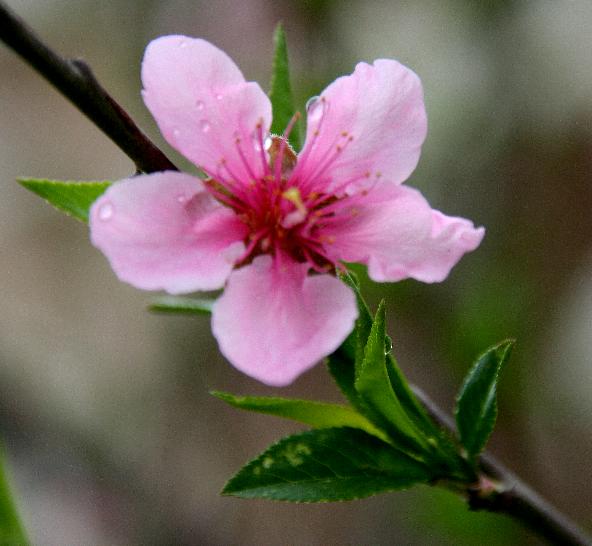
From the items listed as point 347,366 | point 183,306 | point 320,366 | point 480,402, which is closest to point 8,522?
point 183,306

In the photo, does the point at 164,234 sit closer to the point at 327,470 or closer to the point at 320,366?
the point at 327,470

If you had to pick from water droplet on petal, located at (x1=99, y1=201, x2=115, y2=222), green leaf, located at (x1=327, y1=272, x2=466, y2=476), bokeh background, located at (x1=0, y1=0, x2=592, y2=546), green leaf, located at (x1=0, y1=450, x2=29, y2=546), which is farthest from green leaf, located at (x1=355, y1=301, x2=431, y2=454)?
bokeh background, located at (x1=0, y1=0, x2=592, y2=546)

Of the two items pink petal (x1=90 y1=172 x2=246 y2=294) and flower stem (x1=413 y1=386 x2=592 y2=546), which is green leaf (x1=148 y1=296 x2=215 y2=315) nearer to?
pink petal (x1=90 y1=172 x2=246 y2=294)

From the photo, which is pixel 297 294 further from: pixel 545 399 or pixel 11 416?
pixel 11 416

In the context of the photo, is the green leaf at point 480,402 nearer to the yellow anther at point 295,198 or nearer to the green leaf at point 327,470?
the green leaf at point 327,470

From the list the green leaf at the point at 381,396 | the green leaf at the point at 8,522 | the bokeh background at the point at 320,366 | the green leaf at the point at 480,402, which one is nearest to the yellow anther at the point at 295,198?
the green leaf at the point at 381,396

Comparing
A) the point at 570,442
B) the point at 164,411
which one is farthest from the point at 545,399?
the point at 164,411
